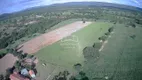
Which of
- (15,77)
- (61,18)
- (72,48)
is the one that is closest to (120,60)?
(72,48)

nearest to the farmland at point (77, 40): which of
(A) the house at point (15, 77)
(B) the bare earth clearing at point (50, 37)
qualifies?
(B) the bare earth clearing at point (50, 37)

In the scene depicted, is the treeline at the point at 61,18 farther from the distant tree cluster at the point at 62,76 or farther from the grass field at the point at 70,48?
the distant tree cluster at the point at 62,76

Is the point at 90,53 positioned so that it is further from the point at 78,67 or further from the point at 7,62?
the point at 7,62

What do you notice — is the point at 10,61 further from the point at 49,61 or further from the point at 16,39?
the point at 16,39

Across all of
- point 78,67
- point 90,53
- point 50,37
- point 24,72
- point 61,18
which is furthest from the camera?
point 61,18

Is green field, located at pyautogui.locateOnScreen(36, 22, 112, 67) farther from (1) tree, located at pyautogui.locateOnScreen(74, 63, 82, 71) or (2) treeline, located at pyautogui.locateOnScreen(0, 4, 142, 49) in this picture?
(2) treeline, located at pyautogui.locateOnScreen(0, 4, 142, 49)

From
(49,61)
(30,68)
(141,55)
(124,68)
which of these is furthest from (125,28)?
(30,68)
